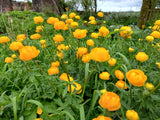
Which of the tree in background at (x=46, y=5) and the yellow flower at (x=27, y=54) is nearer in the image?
the yellow flower at (x=27, y=54)

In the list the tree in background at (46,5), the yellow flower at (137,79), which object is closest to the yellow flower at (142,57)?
the yellow flower at (137,79)

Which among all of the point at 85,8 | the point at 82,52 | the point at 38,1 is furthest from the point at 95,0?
the point at 82,52

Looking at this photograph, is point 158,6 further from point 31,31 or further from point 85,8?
point 31,31

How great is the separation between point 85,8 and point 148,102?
217 inches

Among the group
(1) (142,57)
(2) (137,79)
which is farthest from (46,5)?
(2) (137,79)

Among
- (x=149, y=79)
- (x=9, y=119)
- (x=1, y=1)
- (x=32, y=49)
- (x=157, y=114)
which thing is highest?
(x=1, y=1)

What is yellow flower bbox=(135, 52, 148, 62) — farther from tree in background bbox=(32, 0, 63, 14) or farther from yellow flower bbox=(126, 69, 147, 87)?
tree in background bbox=(32, 0, 63, 14)

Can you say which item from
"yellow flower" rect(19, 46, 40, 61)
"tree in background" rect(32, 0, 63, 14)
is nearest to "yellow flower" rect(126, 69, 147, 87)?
"yellow flower" rect(19, 46, 40, 61)

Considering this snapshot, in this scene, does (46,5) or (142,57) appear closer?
(142,57)

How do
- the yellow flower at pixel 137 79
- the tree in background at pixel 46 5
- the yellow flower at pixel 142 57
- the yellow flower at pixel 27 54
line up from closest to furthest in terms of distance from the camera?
the yellow flower at pixel 137 79 → the yellow flower at pixel 27 54 → the yellow flower at pixel 142 57 → the tree in background at pixel 46 5

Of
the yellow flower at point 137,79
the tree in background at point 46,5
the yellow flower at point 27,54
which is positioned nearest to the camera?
the yellow flower at point 137,79

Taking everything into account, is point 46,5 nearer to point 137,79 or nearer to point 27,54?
point 27,54

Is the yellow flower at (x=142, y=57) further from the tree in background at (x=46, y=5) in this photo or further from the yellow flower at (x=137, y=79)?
the tree in background at (x=46, y=5)

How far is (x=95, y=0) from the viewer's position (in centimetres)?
541
